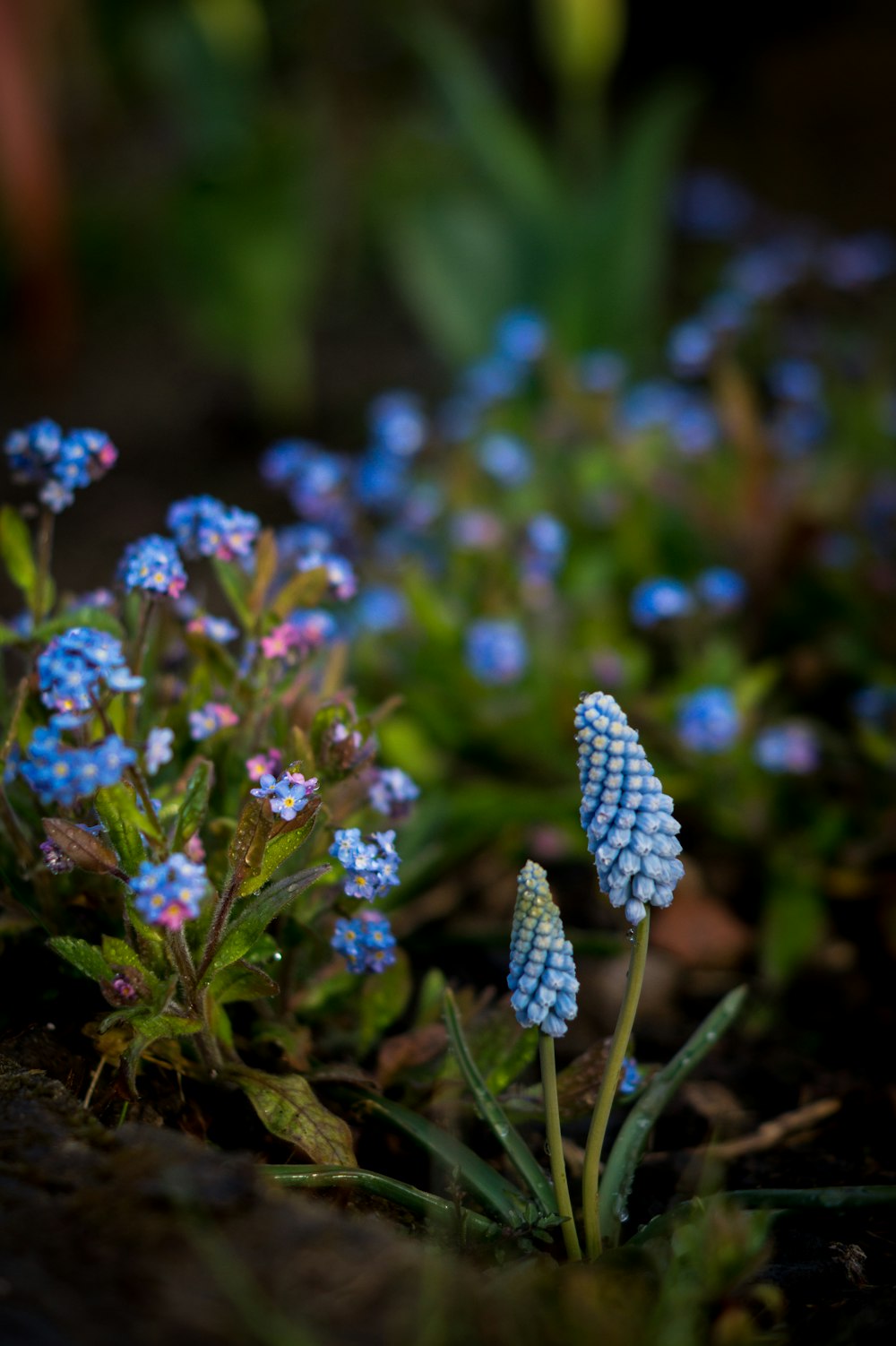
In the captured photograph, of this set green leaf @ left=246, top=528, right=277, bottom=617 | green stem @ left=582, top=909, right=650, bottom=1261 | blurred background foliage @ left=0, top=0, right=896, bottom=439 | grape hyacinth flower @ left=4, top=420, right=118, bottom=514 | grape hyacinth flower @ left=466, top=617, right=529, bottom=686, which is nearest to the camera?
green stem @ left=582, top=909, right=650, bottom=1261

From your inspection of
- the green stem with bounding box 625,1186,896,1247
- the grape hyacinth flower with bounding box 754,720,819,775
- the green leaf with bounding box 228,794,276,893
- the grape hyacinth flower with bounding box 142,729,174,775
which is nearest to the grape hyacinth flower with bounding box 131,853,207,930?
→ the green leaf with bounding box 228,794,276,893

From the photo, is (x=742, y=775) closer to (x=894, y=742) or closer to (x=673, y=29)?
(x=894, y=742)

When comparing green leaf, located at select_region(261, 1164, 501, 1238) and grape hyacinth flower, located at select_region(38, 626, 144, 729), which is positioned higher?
grape hyacinth flower, located at select_region(38, 626, 144, 729)

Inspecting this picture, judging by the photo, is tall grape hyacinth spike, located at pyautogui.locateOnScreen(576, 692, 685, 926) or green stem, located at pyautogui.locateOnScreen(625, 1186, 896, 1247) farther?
green stem, located at pyautogui.locateOnScreen(625, 1186, 896, 1247)

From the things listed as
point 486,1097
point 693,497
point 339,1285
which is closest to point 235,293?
point 693,497

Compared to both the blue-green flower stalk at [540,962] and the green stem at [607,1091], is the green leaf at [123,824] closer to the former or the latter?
the blue-green flower stalk at [540,962]

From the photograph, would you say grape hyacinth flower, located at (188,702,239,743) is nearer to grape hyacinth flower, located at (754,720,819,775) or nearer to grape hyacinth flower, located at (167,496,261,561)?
grape hyacinth flower, located at (167,496,261,561)

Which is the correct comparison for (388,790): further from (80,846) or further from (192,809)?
(80,846)
